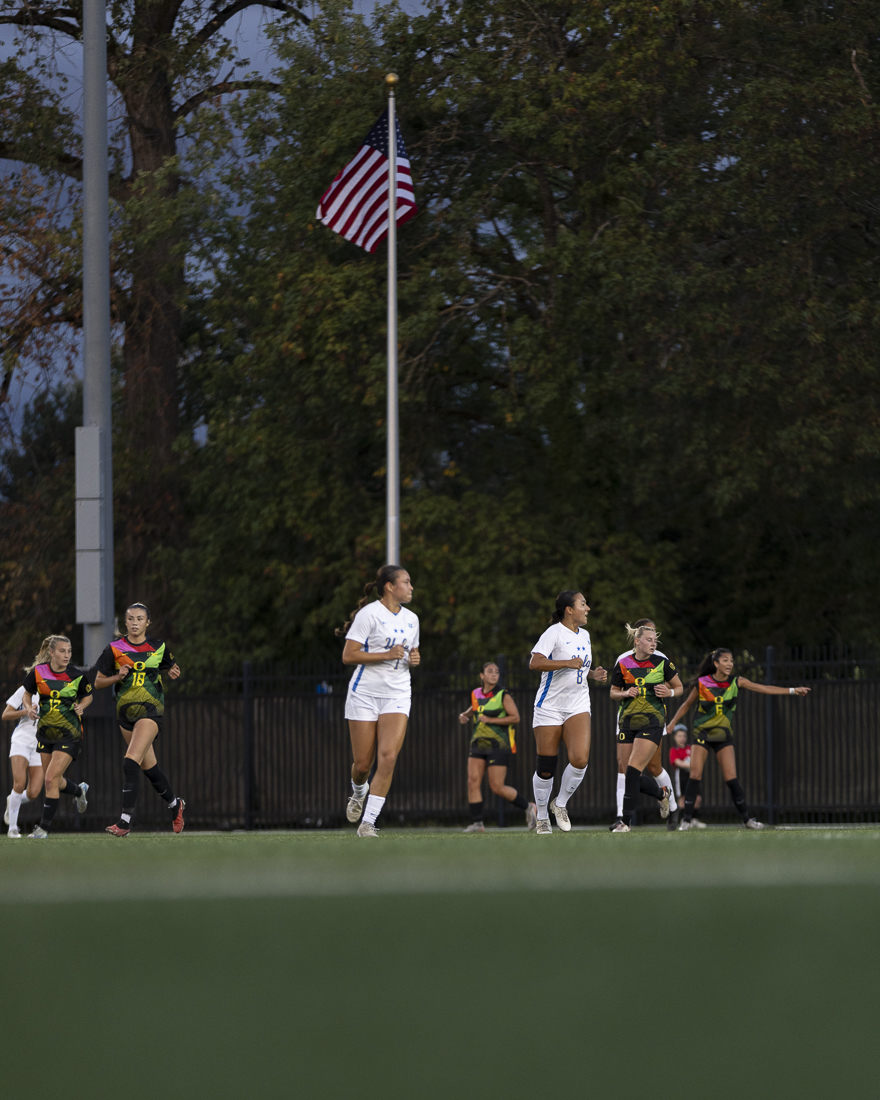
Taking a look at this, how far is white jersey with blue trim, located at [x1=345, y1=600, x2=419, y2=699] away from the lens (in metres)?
10.0

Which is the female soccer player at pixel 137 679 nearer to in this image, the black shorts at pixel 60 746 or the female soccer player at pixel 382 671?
the black shorts at pixel 60 746

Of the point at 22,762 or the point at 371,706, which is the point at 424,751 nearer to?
the point at 22,762

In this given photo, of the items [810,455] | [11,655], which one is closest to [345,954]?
[810,455]

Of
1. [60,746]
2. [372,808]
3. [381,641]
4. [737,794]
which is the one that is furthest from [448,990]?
[737,794]

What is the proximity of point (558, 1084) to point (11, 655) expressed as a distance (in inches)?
931

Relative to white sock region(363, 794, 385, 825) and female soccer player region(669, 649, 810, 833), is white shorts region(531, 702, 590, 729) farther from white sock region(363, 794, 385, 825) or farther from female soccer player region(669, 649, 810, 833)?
female soccer player region(669, 649, 810, 833)

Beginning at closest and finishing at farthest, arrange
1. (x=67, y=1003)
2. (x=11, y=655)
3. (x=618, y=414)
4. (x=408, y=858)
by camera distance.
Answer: (x=67, y=1003) → (x=408, y=858) → (x=618, y=414) → (x=11, y=655)

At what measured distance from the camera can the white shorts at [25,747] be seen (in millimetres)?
15016

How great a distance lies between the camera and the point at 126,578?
25.5 metres

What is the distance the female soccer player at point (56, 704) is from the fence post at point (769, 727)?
841cm

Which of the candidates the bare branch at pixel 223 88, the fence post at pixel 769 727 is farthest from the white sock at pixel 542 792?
the bare branch at pixel 223 88

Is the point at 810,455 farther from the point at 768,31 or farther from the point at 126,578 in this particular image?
the point at 126,578

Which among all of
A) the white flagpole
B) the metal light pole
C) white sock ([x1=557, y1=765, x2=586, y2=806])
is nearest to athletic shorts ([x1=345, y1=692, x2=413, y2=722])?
white sock ([x1=557, y1=765, x2=586, y2=806])

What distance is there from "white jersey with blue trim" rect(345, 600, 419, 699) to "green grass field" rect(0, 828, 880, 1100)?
22.1ft
